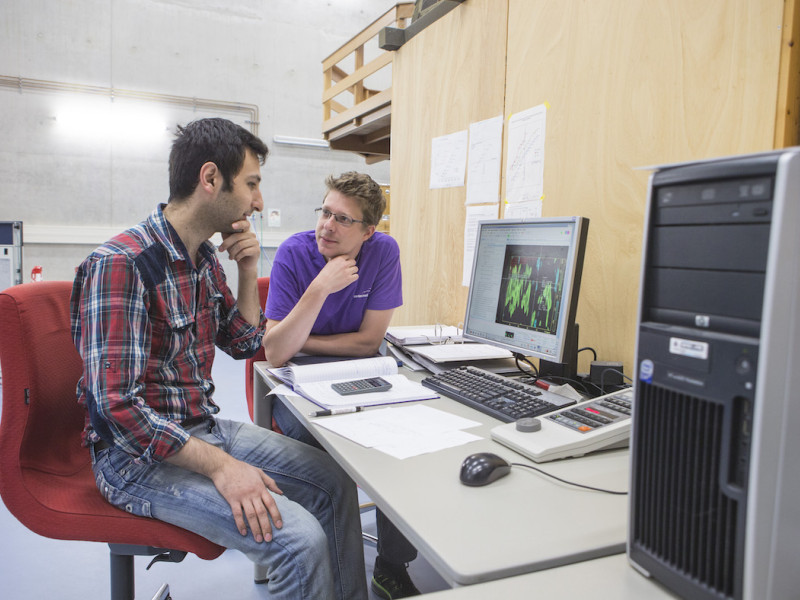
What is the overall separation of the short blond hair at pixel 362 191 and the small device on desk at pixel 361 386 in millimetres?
627

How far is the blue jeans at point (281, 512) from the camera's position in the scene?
3.43 feet

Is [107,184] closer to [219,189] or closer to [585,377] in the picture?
[219,189]

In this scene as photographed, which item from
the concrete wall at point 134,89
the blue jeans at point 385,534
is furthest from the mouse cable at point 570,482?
the concrete wall at point 134,89

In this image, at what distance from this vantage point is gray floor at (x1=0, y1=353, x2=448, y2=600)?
169 cm

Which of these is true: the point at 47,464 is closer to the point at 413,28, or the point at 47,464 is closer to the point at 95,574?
the point at 95,574

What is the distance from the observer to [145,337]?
1.11 m

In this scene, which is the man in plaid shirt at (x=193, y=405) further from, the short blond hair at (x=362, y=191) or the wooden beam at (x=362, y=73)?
the wooden beam at (x=362, y=73)

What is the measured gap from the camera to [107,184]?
578 cm

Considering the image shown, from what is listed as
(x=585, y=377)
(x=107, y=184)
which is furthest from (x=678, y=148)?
(x=107, y=184)

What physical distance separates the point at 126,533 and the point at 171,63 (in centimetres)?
600

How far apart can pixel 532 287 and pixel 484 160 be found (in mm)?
812

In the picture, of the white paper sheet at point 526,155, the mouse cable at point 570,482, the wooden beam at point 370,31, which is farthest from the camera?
the wooden beam at point 370,31

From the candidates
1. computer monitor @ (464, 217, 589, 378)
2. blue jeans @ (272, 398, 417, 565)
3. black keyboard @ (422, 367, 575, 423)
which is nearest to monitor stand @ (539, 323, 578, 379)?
computer monitor @ (464, 217, 589, 378)

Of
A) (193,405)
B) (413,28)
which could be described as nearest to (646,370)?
(193,405)
